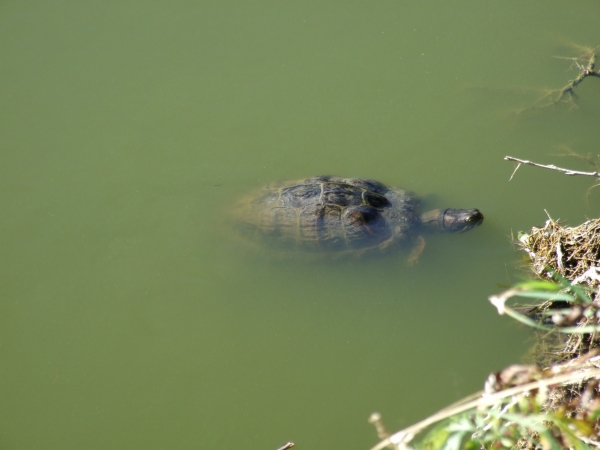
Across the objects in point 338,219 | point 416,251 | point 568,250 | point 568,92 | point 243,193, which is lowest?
point 568,250

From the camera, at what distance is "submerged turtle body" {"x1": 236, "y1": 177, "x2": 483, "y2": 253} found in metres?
4.41

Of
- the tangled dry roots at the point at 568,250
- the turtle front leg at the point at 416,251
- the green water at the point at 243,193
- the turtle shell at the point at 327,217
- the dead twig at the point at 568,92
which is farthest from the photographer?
the dead twig at the point at 568,92

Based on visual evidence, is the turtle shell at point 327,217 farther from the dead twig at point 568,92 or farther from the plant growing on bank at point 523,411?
the plant growing on bank at point 523,411

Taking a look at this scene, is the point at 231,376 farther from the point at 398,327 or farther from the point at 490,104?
the point at 490,104

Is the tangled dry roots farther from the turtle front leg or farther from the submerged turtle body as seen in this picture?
the turtle front leg

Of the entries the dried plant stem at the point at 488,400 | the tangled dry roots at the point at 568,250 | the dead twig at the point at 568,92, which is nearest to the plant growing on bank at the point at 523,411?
the dried plant stem at the point at 488,400

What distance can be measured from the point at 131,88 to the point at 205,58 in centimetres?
89

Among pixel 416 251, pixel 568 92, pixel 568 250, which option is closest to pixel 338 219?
pixel 416 251

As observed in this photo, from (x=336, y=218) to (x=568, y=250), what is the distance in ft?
5.67

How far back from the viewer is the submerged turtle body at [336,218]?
4.41 meters

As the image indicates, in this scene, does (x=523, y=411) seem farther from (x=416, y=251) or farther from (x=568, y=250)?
(x=416, y=251)

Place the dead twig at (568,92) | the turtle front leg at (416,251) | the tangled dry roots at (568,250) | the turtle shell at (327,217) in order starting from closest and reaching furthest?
the tangled dry roots at (568,250) → the turtle shell at (327,217) → the turtle front leg at (416,251) → the dead twig at (568,92)

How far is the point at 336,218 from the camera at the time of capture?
439 centimetres

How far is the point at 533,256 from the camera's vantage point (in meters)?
4.15
